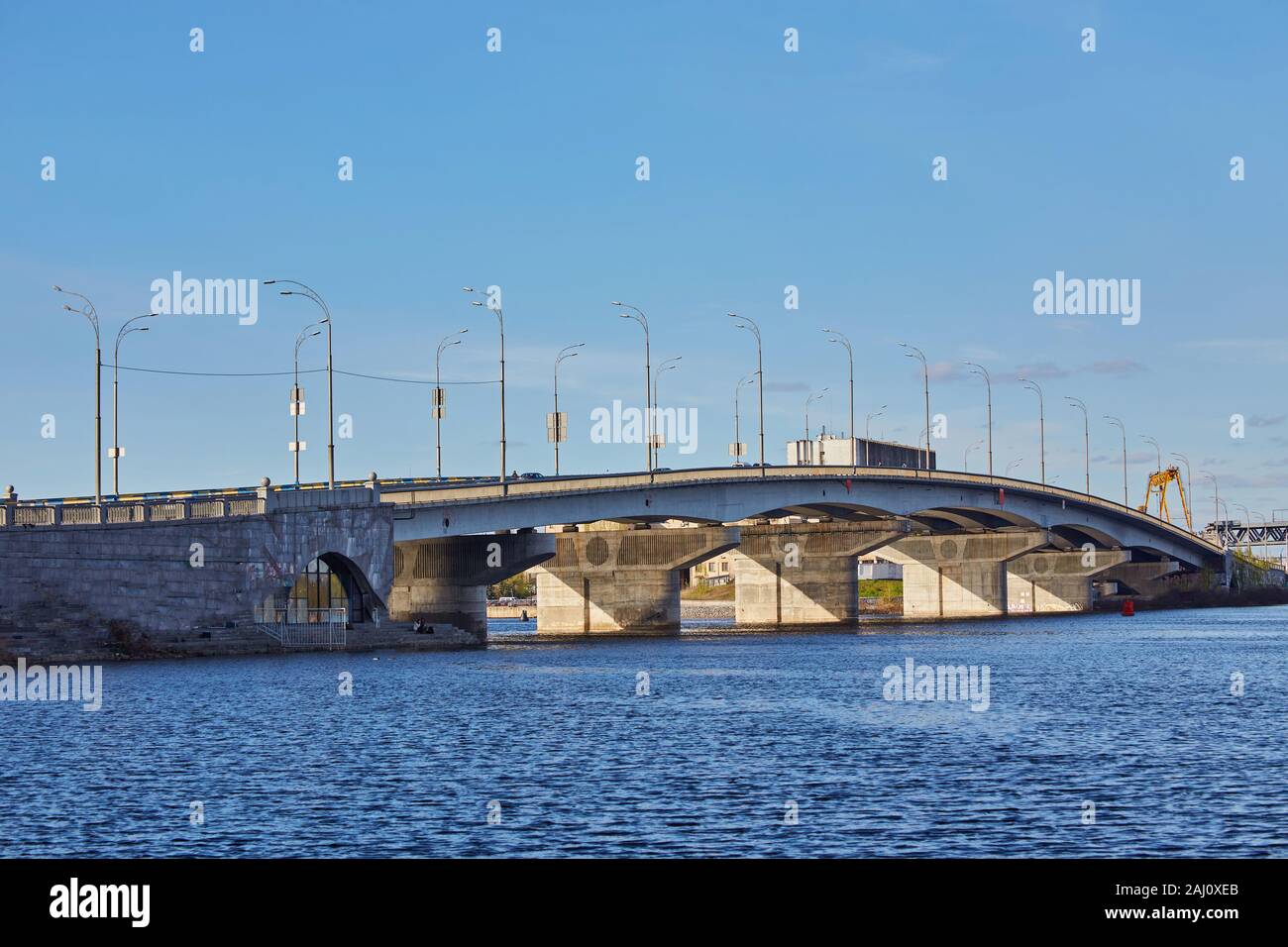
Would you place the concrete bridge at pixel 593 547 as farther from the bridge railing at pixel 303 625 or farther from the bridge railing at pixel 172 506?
the bridge railing at pixel 303 625

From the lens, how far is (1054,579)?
599 ft

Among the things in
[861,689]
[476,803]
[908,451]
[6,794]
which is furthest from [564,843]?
[908,451]

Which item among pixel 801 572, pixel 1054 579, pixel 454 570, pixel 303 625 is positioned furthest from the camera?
pixel 1054 579

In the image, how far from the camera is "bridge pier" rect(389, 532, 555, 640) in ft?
364

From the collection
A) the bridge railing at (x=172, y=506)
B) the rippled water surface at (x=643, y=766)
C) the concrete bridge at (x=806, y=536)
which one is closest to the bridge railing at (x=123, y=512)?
the bridge railing at (x=172, y=506)

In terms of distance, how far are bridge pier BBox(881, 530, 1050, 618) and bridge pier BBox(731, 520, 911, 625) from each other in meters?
17.9

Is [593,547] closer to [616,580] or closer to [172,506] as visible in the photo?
[616,580]

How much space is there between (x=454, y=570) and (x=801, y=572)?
4731cm

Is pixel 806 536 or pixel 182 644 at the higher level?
pixel 806 536

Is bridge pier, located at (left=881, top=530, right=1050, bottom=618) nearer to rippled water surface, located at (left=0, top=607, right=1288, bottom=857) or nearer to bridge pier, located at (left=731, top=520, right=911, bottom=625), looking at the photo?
bridge pier, located at (left=731, top=520, right=911, bottom=625)

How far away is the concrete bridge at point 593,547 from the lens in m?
77.0

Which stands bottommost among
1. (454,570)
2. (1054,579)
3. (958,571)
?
(1054,579)

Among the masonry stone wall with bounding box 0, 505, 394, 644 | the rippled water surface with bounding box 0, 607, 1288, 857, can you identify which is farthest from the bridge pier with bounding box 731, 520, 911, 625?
the rippled water surface with bounding box 0, 607, 1288, 857

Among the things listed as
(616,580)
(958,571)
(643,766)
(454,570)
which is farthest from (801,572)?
(643,766)
